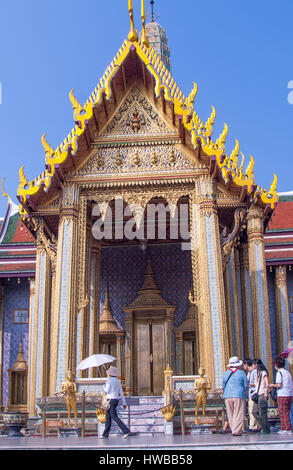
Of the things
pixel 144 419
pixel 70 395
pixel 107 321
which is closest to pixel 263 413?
pixel 144 419

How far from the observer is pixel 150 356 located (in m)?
14.6

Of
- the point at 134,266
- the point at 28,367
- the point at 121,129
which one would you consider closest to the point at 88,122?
the point at 121,129

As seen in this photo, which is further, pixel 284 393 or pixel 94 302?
pixel 94 302

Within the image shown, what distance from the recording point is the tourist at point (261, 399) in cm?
862

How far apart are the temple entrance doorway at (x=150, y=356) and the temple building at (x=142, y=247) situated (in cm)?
3

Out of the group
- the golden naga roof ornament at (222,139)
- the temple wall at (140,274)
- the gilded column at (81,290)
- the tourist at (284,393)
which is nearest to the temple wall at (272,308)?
the temple wall at (140,274)

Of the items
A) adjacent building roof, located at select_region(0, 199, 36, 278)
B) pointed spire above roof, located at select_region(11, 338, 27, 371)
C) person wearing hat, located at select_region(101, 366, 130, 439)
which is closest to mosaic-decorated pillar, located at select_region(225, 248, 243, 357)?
person wearing hat, located at select_region(101, 366, 130, 439)

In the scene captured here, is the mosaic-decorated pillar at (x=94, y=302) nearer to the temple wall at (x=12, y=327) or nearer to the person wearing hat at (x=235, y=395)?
the temple wall at (x=12, y=327)

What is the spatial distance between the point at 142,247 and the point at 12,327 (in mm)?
4554

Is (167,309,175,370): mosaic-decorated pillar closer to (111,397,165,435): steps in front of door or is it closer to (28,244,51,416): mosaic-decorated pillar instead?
(28,244,51,416): mosaic-decorated pillar

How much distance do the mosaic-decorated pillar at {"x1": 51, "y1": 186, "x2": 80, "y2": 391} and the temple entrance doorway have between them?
11.8ft

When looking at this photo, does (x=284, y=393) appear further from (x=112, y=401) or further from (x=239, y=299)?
(x=239, y=299)

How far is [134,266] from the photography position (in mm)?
15539
